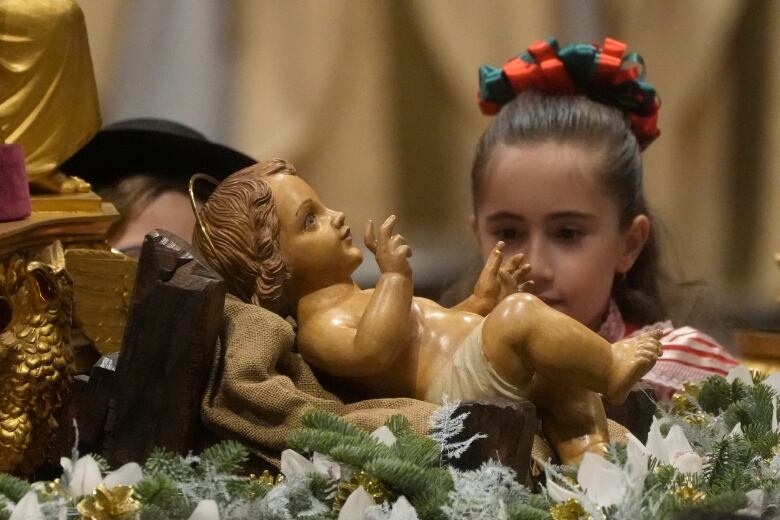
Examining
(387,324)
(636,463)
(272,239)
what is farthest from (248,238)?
(636,463)

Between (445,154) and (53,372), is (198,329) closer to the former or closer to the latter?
(53,372)

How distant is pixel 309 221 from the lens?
100 cm

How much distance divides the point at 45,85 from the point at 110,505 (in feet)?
2.06

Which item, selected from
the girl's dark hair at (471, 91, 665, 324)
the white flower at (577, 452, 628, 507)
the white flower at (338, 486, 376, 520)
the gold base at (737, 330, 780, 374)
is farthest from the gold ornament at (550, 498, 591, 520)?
the gold base at (737, 330, 780, 374)

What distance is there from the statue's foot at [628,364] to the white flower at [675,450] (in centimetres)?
4

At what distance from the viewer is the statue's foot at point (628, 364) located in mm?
920

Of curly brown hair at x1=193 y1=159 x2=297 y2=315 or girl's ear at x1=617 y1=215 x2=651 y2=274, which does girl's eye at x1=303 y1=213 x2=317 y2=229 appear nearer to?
curly brown hair at x1=193 y1=159 x2=297 y2=315

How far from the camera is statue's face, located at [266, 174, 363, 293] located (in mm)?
981

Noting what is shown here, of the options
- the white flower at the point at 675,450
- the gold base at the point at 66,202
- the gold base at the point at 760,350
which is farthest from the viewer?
the gold base at the point at 760,350

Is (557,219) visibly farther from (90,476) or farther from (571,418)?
(90,476)

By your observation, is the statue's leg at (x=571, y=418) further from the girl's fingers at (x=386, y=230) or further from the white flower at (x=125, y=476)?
the white flower at (x=125, y=476)

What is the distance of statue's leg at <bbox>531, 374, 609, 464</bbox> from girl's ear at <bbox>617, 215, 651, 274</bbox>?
66cm

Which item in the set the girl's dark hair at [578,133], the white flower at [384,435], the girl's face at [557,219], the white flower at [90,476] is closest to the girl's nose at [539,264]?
the girl's face at [557,219]

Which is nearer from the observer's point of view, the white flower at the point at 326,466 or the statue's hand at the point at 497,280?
the white flower at the point at 326,466
